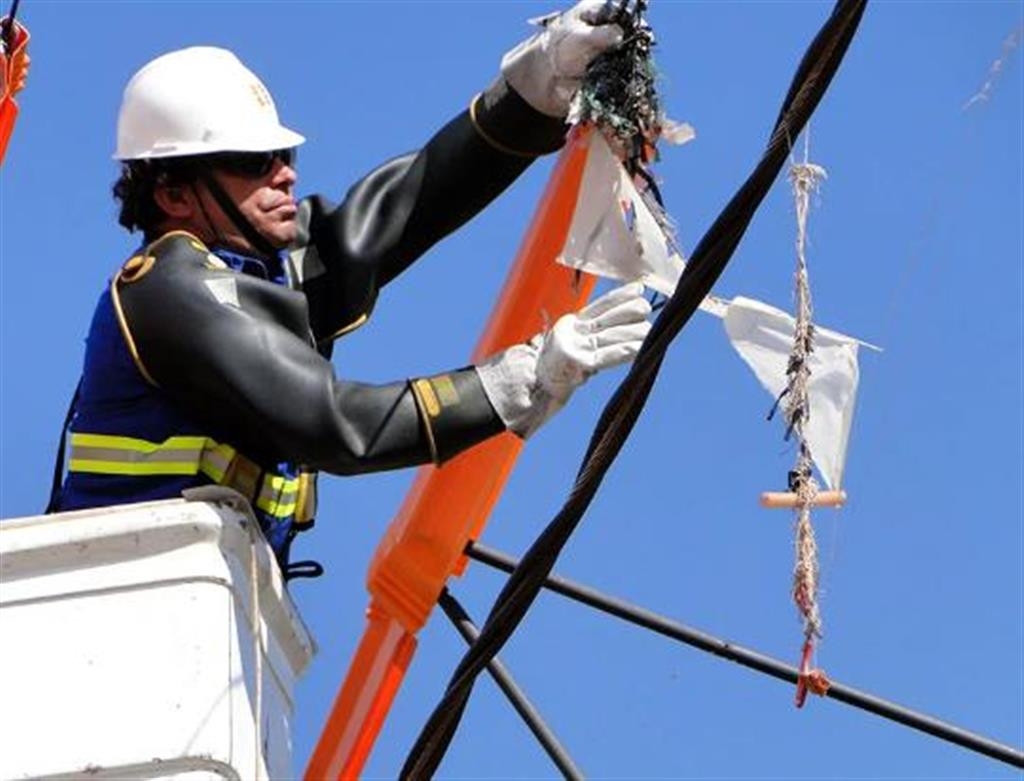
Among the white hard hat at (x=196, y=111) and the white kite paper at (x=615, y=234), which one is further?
the white hard hat at (x=196, y=111)

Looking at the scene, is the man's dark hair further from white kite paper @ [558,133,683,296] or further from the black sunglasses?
white kite paper @ [558,133,683,296]

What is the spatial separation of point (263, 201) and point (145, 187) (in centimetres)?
36

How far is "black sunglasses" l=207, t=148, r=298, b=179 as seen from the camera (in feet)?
24.5

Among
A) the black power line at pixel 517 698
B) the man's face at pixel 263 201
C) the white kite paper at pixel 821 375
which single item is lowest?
the black power line at pixel 517 698

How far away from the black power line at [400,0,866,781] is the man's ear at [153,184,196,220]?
6.21 feet

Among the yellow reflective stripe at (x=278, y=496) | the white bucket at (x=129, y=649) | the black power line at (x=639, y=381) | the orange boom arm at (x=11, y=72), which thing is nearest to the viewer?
the black power line at (x=639, y=381)

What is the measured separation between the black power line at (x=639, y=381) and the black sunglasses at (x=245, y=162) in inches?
74.4

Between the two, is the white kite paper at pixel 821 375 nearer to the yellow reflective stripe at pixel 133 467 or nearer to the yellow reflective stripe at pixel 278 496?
the yellow reflective stripe at pixel 278 496

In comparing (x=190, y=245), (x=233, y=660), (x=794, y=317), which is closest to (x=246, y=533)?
(x=233, y=660)

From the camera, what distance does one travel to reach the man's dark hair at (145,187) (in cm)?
752

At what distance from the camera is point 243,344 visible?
22.1 feet

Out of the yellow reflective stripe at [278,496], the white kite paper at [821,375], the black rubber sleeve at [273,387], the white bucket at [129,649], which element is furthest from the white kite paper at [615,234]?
the white bucket at [129,649]

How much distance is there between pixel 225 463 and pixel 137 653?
737 mm

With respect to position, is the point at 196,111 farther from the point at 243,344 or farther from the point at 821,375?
the point at 821,375
